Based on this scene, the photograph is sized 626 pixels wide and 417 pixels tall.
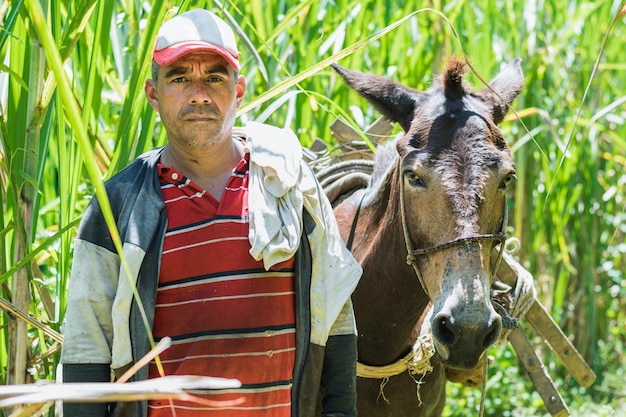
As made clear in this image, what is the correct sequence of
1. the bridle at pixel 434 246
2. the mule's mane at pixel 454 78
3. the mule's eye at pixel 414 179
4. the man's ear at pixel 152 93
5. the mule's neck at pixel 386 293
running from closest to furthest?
the man's ear at pixel 152 93 → the bridle at pixel 434 246 → the mule's eye at pixel 414 179 → the mule's mane at pixel 454 78 → the mule's neck at pixel 386 293

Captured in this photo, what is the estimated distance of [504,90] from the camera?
322cm

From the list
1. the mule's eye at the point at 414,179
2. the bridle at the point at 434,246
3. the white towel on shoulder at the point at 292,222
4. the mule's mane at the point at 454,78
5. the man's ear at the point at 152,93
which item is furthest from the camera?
the mule's mane at the point at 454,78

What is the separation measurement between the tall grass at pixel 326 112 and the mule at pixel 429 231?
209mm

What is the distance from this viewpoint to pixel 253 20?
4508 millimetres

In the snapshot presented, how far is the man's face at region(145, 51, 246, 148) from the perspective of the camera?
237 cm

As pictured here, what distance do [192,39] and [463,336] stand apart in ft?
3.74

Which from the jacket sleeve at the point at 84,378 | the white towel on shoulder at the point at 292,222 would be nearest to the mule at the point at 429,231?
the white towel on shoulder at the point at 292,222

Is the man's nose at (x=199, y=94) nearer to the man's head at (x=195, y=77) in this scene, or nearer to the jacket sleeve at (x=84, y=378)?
the man's head at (x=195, y=77)

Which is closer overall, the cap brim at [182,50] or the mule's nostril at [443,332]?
the cap brim at [182,50]

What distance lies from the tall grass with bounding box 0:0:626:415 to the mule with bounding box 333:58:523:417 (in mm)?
209

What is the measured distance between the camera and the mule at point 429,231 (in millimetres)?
2582

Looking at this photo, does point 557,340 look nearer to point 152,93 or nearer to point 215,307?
point 215,307

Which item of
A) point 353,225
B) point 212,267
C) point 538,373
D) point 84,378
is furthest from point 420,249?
point 538,373

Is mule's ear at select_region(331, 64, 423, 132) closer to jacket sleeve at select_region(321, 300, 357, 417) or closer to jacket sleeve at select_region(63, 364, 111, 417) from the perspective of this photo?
jacket sleeve at select_region(321, 300, 357, 417)
